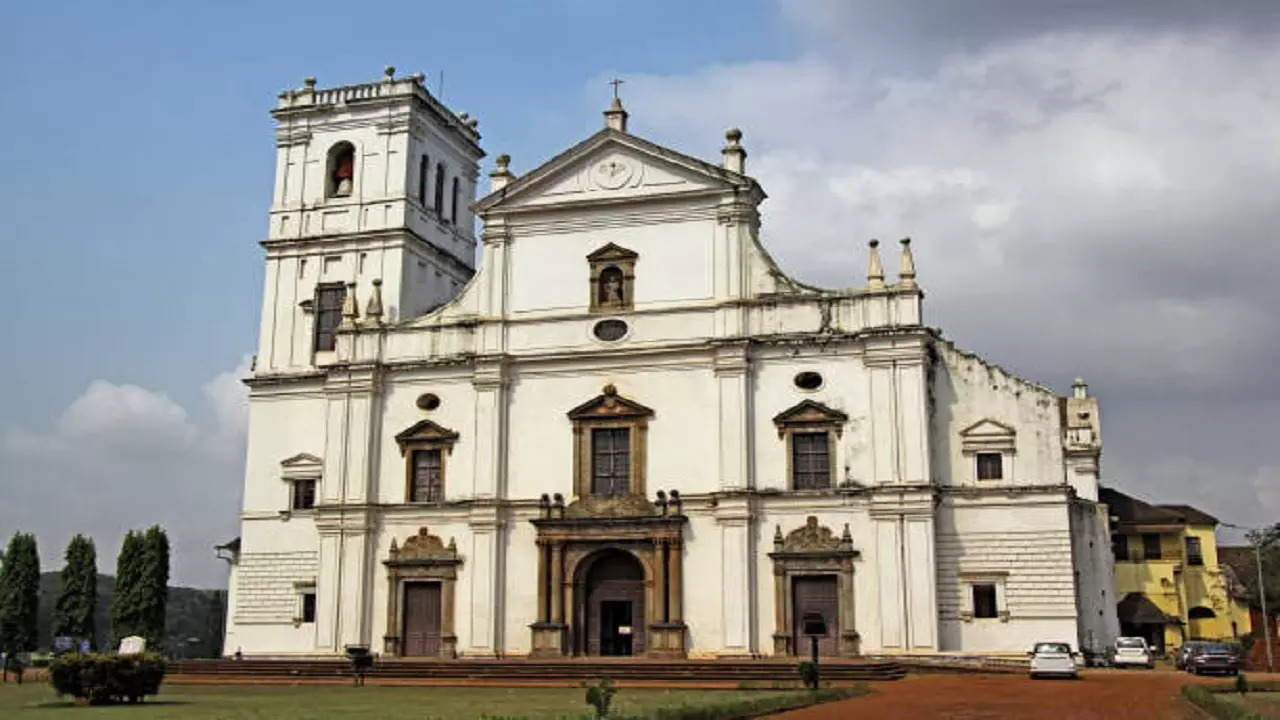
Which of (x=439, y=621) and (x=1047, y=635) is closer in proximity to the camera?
(x=1047, y=635)

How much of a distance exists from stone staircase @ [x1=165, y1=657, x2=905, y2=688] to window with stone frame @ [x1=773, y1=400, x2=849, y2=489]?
5390mm

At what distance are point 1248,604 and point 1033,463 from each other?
31.6 metres

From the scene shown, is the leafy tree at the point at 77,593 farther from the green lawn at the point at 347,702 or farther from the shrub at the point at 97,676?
the shrub at the point at 97,676

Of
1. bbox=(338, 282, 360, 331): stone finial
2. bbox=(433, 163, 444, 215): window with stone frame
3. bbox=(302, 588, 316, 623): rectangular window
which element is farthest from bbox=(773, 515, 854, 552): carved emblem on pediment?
bbox=(433, 163, 444, 215): window with stone frame

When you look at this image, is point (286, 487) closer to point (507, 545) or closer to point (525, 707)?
A: point (507, 545)

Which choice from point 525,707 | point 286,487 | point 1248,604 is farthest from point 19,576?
point 1248,604

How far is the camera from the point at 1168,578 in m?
56.4

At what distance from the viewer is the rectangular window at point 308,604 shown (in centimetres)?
4062

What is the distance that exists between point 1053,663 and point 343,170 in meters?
28.3

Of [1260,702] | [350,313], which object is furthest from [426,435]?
[1260,702]

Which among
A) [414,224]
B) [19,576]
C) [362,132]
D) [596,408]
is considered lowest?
[19,576]

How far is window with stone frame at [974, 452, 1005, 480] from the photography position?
36.9m

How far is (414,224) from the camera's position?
44.1m

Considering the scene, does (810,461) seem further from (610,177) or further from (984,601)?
(610,177)
